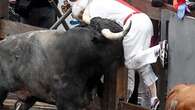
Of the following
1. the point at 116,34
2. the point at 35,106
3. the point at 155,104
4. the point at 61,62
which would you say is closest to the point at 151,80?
the point at 155,104

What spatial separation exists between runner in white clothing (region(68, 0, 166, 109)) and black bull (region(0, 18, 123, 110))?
20 centimetres

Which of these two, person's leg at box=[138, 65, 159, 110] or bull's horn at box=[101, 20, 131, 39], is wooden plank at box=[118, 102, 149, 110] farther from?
bull's horn at box=[101, 20, 131, 39]

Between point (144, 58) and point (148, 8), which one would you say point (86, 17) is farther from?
point (148, 8)

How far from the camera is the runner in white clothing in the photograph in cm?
636

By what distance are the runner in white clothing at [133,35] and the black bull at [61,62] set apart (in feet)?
0.65

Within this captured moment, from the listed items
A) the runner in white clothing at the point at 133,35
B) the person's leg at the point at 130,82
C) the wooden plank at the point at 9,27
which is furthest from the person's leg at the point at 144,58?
the wooden plank at the point at 9,27

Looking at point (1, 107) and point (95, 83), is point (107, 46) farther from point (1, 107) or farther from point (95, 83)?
point (1, 107)

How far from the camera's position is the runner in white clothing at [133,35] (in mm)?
6359

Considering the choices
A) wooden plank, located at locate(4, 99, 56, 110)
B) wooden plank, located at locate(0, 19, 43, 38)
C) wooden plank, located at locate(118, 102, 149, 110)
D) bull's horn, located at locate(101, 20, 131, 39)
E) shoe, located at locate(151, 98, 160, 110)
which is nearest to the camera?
bull's horn, located at locate(101, 20, 131, 39)

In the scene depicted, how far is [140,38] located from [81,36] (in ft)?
2.72

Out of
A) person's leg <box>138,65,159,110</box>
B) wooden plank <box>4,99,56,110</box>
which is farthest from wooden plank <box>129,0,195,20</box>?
Answer: wooden plank <box>4,99,56,110</box>

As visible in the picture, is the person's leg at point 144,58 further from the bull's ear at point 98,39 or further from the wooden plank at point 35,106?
the wooden plank at point 35,106

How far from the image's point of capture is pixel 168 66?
21.6 feet

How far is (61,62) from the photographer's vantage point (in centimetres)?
589
